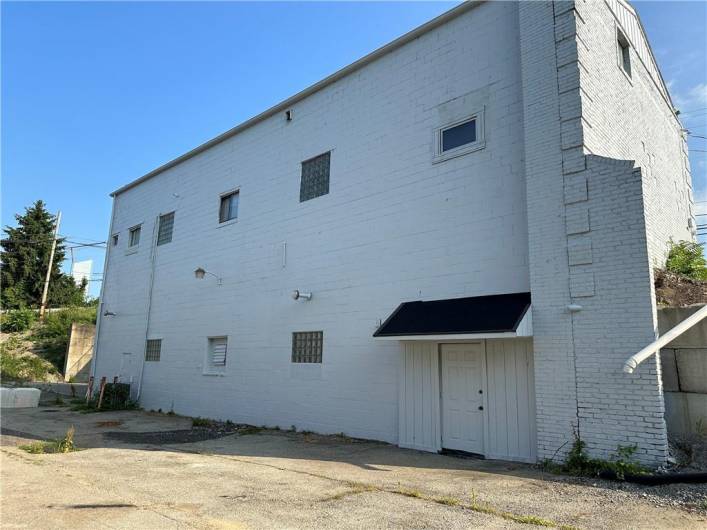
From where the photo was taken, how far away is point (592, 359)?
23.9 feet

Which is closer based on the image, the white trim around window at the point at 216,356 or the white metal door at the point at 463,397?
the white metal door at the point at 463,397

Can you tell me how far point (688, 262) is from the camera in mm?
10242

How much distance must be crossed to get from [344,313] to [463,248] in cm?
321

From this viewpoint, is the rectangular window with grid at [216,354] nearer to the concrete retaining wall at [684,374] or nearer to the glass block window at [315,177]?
the glass block window at [315,177]

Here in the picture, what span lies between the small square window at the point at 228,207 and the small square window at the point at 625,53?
10.7 meters

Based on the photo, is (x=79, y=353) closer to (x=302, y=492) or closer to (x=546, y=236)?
(x=302, y=492)

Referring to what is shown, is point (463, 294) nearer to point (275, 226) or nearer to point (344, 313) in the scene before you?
point (344, 313)

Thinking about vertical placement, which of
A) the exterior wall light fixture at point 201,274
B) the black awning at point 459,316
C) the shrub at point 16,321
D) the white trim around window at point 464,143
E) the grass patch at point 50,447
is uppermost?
the white trim around window at point 464,143

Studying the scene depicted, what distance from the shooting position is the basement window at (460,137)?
9.52 meters

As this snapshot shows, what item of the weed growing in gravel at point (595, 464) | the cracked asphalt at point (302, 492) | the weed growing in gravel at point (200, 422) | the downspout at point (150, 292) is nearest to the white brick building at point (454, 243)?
the weed growing in gravel at point (595, 464)

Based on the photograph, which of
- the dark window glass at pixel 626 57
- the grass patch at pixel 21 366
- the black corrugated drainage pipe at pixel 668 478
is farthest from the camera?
the grass patch at pixel 21 366

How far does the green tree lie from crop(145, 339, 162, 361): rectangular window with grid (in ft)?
68.3

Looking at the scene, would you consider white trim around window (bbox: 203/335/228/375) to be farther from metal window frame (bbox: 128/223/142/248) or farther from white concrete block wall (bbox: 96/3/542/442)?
metal window frame (bbox: 128/223/142/248)

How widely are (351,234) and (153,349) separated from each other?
9714 millimetres
